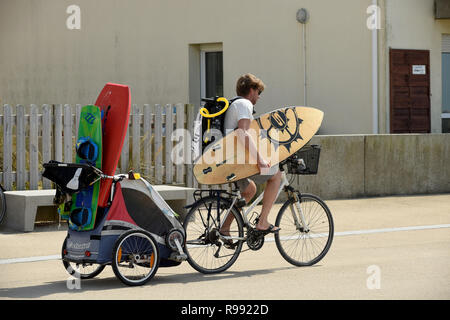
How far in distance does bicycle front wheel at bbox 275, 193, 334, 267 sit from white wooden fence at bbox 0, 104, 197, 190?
4.69 m

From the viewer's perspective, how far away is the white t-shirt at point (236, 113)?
8000 mm

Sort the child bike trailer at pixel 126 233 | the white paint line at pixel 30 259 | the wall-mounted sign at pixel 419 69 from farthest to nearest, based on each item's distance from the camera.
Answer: the wall-mounted sign at pixel 419 69 → the white paint line at pixel 30 259 → the child bike trailer at pixel 126 233

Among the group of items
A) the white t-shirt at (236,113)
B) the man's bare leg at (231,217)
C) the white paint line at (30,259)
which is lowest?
the white paint line at (30,259)

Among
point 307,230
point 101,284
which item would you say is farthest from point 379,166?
point 101,284

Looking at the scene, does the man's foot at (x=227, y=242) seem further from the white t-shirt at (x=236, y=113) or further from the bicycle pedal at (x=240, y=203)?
the white t-shirt at (x=236, y=113)

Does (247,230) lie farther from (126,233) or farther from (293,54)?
(293,54)

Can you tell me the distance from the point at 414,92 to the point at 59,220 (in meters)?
10.2

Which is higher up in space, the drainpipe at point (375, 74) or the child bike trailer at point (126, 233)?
the drainpipe at point (375, 74)

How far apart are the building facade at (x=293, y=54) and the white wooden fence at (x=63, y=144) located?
6.65m

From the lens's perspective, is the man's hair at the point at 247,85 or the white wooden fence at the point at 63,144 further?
the white wooden fence at the point at 63,144

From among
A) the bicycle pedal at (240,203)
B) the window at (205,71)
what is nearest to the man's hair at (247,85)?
the bicycle pedal at (240,203)

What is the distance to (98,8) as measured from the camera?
74.8 feet
